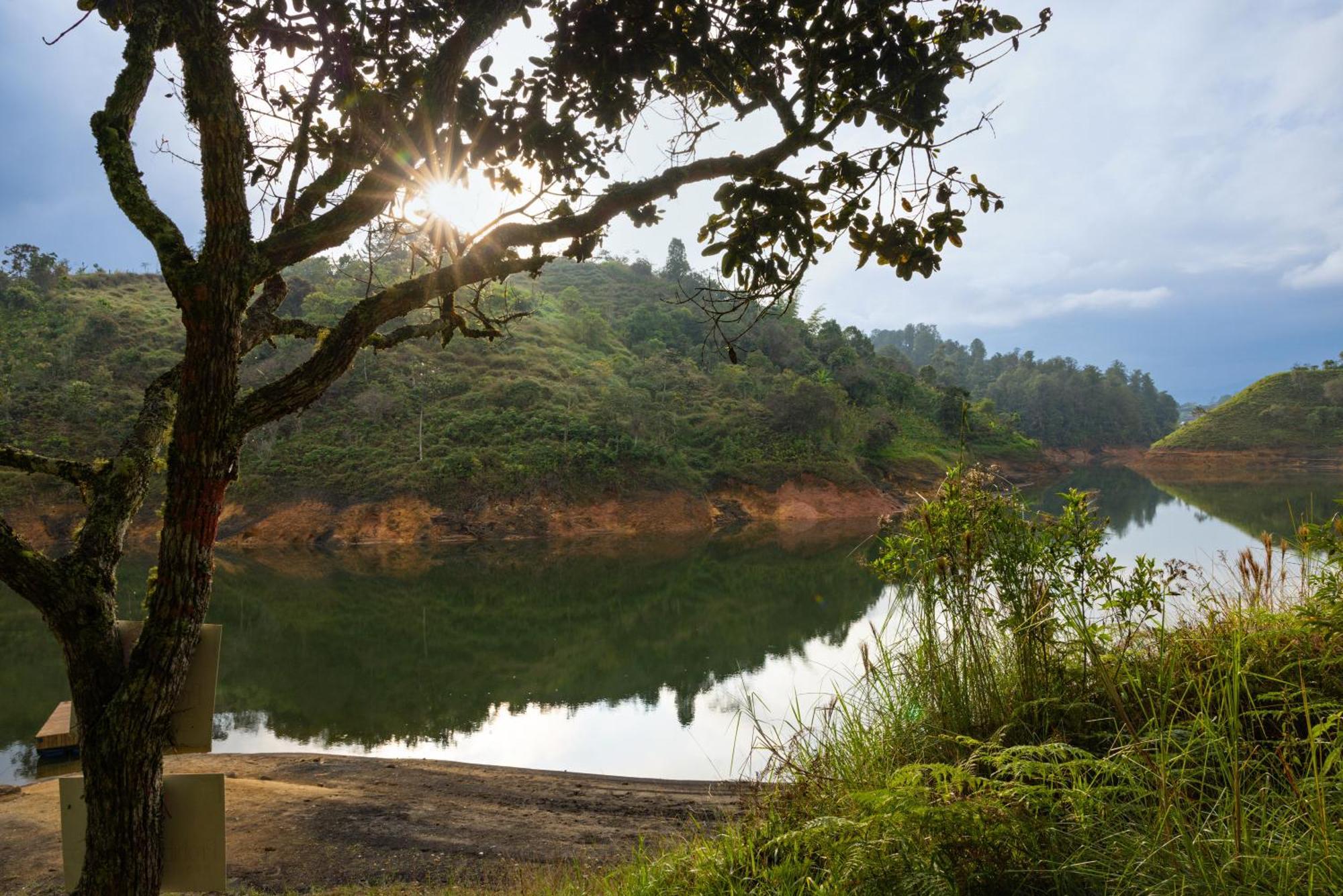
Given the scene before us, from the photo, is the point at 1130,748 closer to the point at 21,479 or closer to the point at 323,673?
the point at 323,673

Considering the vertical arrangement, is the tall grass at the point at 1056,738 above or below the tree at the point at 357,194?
below

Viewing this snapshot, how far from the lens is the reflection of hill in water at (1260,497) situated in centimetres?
2147

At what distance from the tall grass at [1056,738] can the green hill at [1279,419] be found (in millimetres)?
56554

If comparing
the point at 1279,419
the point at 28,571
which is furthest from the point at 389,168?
the point at 1279,419

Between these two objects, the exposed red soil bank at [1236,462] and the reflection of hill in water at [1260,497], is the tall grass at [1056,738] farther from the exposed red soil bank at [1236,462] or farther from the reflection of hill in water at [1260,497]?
the exposed red soil bank at [1236,462]

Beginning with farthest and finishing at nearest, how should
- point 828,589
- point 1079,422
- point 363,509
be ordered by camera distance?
point 1079,422 → point 363,509 → point 828,589

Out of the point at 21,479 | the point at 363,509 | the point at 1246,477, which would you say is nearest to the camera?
the point at 21,479

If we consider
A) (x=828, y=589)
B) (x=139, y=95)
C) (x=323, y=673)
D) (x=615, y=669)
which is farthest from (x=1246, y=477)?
(x=139, y=95)

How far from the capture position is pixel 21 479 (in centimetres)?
2339

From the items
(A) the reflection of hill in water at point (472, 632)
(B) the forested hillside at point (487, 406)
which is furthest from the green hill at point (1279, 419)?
(A) the reflection of hill in water at point (472, 632)

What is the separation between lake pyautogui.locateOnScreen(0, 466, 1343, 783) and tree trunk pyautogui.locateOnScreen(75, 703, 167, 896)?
6.85 ft

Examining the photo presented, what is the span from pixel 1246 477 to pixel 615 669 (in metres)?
45.5

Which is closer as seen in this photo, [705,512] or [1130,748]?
[1130,748]

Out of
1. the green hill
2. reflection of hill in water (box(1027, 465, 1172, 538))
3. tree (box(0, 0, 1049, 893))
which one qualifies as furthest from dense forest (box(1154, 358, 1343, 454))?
tree (box(0, 0, 1049, 893))
